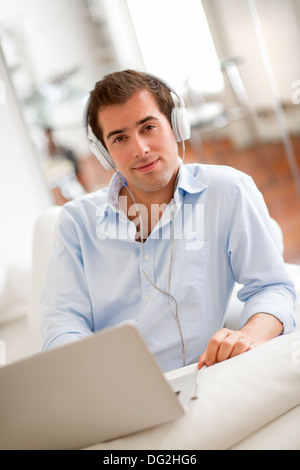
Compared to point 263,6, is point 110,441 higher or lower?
lower

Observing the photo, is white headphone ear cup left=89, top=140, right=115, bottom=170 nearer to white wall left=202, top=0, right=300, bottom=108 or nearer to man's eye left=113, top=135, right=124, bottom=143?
man's eye left=113, top=135, right=124, bottom=143

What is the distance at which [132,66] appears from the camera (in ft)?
11.2

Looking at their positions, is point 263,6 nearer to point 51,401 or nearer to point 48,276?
point 48,276

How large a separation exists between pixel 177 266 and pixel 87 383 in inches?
22.9

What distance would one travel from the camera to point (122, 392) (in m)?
0.66

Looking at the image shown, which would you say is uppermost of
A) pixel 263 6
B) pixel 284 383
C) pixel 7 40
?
pixel 7 40

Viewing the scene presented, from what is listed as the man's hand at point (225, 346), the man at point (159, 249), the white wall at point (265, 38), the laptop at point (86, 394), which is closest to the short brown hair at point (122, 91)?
the man at point (159, 249)

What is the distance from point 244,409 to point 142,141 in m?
→ 0.70

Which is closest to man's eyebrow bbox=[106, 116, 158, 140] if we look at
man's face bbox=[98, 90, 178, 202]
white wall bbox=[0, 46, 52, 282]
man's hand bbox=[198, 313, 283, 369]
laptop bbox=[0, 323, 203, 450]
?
man's face bbox=[98, 90, 178, 202]

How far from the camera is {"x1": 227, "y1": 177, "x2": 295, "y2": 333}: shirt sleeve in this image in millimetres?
1104

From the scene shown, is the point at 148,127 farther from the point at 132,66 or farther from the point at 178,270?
the point at 132,66

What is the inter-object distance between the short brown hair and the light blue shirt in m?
0.18

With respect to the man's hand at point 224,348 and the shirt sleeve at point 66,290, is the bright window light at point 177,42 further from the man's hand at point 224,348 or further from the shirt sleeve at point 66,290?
the man's hand at point 224,348

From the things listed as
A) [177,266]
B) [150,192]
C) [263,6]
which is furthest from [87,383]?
[263,6]
